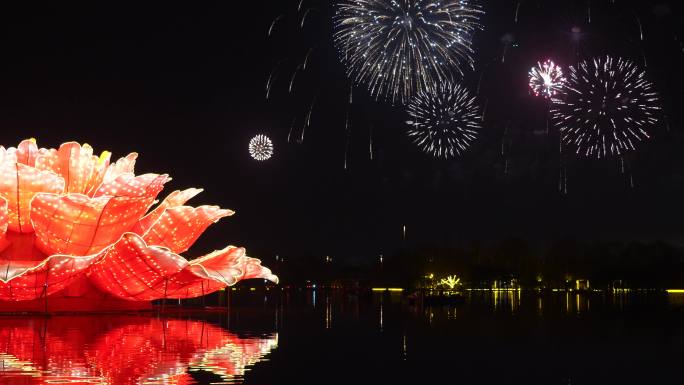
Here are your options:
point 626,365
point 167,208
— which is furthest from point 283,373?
point 167,208

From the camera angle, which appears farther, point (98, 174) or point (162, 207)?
point (162, 207)

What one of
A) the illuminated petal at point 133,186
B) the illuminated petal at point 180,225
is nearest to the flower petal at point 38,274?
the illuminated petal at point 133,186

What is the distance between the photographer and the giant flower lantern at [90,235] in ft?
75.8

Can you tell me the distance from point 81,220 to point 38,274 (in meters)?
2.11

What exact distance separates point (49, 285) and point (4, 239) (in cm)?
228

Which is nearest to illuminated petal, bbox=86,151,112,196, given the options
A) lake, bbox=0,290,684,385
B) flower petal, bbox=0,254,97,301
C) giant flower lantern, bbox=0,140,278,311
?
giant flower lantern, bbox=0,140,278,311

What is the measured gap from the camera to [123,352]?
14.2m

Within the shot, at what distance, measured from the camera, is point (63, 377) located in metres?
11.0

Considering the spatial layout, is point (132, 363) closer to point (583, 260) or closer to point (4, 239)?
point (4, 239)

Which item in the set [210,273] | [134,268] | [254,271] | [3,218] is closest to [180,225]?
[210,273]

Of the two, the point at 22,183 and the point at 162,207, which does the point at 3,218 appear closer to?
the point at 22,183

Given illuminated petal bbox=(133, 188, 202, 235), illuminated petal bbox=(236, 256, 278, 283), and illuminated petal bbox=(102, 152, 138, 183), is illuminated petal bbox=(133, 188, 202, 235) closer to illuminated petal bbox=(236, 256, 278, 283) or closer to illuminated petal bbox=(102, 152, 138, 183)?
illuminated petal bbox=(102, 152, 138, 183)

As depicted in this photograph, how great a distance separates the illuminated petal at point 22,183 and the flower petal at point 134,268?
2.92 meters

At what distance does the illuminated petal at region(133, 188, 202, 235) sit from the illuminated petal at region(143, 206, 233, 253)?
11.5 inches
